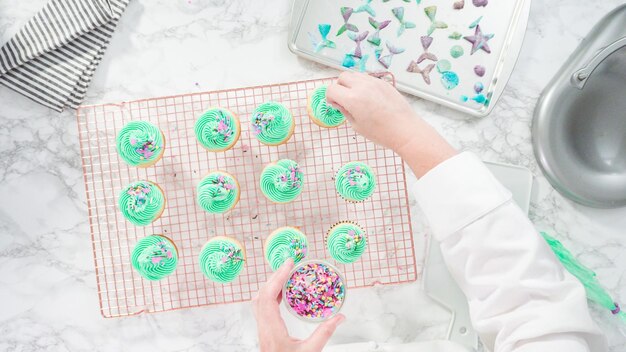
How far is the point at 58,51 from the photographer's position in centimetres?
164

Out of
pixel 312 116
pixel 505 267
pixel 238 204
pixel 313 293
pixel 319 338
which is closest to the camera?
pixel 505 267

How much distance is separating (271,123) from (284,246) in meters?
0.35

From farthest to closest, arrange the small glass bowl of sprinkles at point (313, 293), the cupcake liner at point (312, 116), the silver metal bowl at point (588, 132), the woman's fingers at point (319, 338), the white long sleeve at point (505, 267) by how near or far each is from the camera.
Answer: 1. the silver metal bowl at point (588, 132)
2. the cupcake liner at point (312, 116)
3. the small glass bowl of sprinkles at point (313, 293)
4. the woman's fingers at point (319, 338)
5. the white long sleeve at point (505, 267)

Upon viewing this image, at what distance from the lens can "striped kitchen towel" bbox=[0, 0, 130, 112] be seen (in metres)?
1.62

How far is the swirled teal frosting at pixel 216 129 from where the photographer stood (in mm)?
1494

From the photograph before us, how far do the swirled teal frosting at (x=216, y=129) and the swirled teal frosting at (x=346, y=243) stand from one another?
408 millimetres

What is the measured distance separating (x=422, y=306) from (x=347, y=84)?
82cm

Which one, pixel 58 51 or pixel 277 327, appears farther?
pixel 58 51

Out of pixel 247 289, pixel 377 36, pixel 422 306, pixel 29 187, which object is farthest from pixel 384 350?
pixel 29 187

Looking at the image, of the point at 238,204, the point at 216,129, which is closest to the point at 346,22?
the point at 216,129

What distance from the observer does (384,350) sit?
5.19 ft

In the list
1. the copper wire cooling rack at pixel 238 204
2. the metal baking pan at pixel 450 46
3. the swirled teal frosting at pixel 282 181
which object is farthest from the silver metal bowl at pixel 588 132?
the swirled teal frosting at pixel 282 181

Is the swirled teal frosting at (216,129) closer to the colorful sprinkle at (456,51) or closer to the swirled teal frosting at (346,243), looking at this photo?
the swirled teal frosting at (346,243)

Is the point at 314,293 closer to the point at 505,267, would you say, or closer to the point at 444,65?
the point at 505,267
